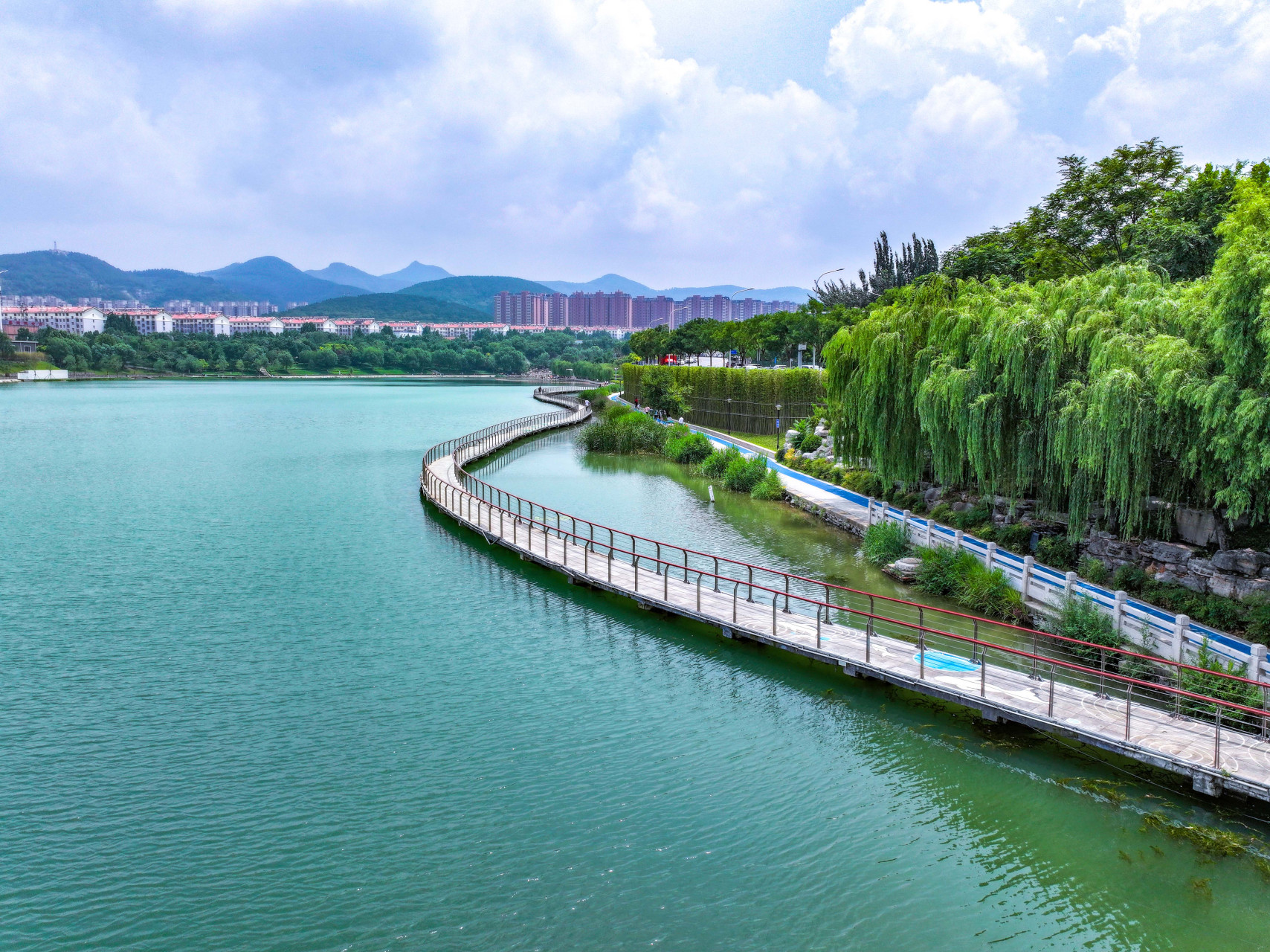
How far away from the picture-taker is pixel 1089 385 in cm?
1712

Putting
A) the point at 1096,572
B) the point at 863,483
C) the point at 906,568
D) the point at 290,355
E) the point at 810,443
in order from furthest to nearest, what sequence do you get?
1. the point at 290,355
2. the point at 810,443
3. the point at 863,483
4. the point at 906,568
5. the point at 1096,572

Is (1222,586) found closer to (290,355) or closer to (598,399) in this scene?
(598,399)

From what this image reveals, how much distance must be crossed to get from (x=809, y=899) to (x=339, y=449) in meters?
47.1

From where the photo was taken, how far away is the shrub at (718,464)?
129 ft

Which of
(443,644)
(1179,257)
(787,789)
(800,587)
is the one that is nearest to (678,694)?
(787,789)

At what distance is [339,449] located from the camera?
52.0 metres

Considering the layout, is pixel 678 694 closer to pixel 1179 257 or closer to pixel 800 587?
pixel 800 587

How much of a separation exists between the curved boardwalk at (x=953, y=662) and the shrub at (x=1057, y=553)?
2832 mm

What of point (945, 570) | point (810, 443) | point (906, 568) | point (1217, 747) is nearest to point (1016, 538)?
point (945, 570)

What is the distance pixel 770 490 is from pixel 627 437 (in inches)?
732

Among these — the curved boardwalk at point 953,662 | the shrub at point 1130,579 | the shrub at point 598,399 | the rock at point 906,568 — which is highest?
the shrub at point 598,399

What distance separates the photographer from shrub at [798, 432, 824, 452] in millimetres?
40250

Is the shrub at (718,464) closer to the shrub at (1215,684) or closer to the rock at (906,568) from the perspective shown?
the rock at (906,568)

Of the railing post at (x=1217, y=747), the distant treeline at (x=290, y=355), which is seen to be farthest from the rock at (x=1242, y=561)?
the distant treeline at (x=290, y=355)
